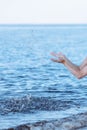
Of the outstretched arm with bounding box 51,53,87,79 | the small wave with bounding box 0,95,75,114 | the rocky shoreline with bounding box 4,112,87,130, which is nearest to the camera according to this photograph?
the outstretched arm with bounding box 51,53,87,79

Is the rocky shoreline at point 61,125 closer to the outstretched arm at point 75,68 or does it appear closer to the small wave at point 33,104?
A: the small wave at point 33,104

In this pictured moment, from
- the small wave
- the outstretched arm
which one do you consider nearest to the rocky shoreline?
the small wave

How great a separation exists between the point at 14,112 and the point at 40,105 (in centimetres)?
162

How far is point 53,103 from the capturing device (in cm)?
1894

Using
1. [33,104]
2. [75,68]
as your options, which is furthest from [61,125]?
[33,104]

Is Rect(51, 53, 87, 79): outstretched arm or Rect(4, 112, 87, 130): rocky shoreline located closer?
Rect(51, 53, 87, 79): outstretched arm

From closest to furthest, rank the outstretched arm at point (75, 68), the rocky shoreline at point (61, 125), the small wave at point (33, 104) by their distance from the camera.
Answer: the outstretched arm at point (75, 68)
the rocky shoreline at point (61, 125)
the small wave at point (33, 104)

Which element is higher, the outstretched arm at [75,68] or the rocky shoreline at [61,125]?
the outstretched arm at [75,68]

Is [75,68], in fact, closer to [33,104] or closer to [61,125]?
[61,125]

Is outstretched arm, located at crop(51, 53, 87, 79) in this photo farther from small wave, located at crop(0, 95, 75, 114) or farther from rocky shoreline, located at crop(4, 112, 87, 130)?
small wave, located at crop(0, 95, 75, 114)

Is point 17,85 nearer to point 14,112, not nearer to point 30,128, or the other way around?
point 14,112

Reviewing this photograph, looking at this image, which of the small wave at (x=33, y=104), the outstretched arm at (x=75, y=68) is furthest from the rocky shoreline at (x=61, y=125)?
the outstretched arm at (x=75, y=68)

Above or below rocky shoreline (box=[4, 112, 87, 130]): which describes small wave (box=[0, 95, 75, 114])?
below

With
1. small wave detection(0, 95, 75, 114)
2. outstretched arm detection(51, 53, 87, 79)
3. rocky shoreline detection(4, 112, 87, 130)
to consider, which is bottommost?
small wave detection(0, 95, 75, 114)
